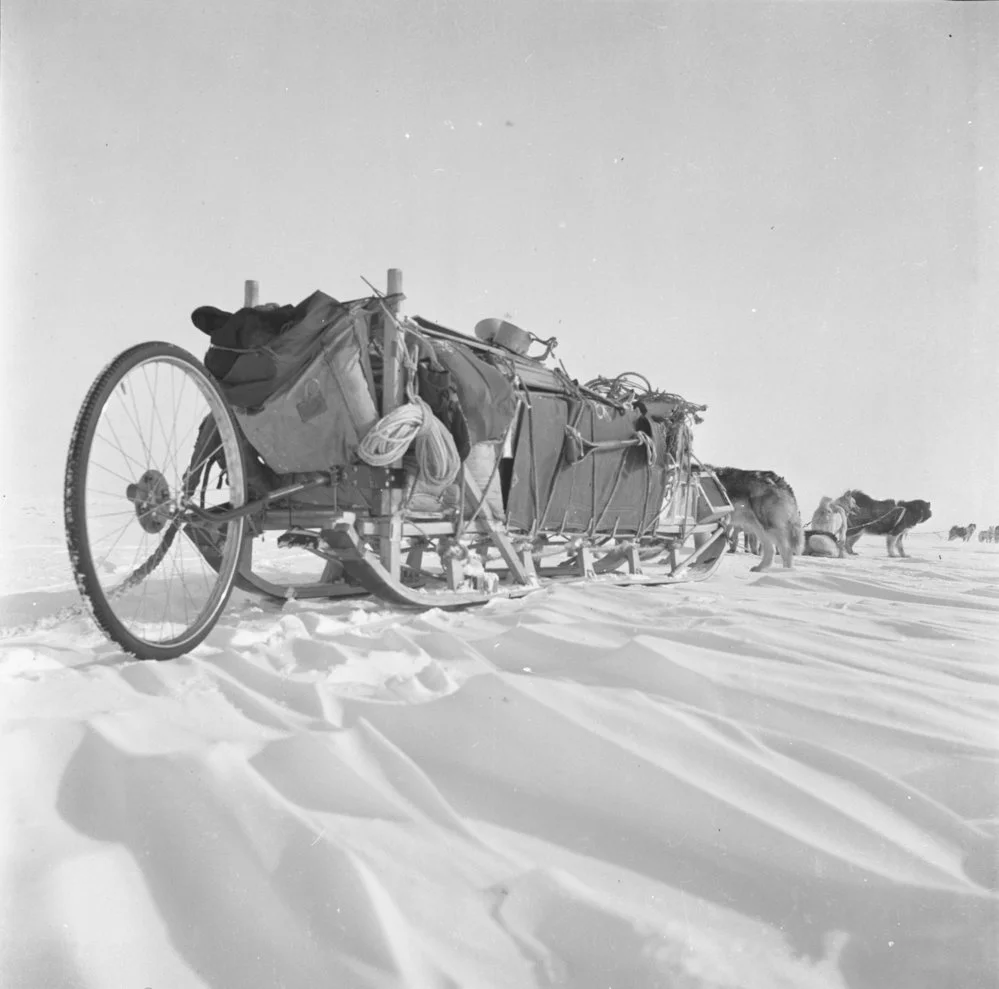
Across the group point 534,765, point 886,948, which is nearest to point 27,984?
point 534,765

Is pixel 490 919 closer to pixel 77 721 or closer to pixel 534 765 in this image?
pixel 534 765

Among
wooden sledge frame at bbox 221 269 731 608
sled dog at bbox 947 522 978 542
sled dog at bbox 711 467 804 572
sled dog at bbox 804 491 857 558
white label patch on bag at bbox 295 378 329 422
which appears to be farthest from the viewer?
sled dog at bbox 947 522 978 542

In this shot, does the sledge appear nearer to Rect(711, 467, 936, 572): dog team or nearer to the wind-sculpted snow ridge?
the wind-sculpted snow ridge

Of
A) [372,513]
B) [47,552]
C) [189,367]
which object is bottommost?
[47,552]

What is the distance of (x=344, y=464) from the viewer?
3586mm

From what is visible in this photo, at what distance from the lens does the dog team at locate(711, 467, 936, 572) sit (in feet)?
27.0

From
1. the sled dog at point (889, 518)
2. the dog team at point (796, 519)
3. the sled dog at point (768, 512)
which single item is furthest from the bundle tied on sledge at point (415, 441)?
the sled dog at point (889, 518)

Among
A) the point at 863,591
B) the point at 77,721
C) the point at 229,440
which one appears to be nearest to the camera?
the point at 77,721

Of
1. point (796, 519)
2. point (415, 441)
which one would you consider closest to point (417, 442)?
point (415, 441)

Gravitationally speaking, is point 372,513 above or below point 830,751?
above

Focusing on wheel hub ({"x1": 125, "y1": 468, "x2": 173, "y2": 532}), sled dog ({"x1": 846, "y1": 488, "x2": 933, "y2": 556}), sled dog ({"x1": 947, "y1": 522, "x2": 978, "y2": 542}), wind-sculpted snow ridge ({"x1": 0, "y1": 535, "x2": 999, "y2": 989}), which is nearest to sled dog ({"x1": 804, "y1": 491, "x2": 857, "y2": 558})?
sled dog ({"x1": 846, "y1": 488, "x2": 933, "y2": 556})

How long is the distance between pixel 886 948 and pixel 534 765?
2.09ft

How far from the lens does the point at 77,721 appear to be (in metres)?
1.59

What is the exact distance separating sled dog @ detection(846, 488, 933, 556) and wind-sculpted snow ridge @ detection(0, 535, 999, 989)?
12763mm
